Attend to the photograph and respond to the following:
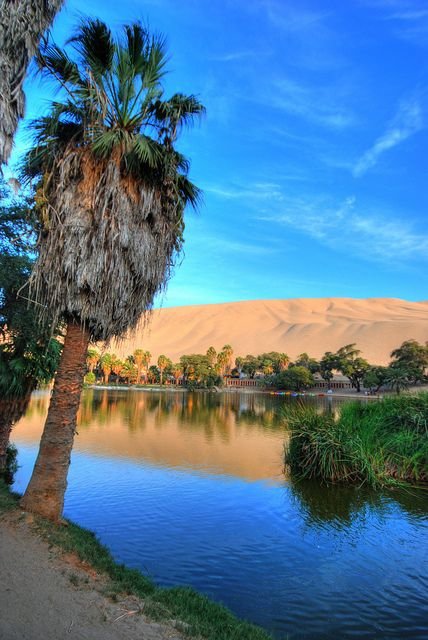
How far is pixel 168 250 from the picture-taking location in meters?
9.70

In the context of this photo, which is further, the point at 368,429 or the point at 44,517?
the point at 368,429

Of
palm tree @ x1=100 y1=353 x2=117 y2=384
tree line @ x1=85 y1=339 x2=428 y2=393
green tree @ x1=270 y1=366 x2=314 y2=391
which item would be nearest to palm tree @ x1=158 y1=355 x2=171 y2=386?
tree line @ x1=85 y1=339 x2=428 y2=393

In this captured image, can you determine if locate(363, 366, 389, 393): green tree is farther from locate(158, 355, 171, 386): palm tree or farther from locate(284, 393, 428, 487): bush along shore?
locate(284, 393, 428, 487): bush along shore

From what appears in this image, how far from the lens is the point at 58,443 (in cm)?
878

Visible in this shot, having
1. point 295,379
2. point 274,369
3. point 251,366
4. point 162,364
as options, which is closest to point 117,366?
A: point 162,364

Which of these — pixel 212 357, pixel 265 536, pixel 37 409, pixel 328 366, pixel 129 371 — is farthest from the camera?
pixel 129 371

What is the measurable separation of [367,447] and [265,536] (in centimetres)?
711

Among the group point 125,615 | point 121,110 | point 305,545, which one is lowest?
point 305,545

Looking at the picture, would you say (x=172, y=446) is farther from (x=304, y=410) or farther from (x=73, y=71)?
(x=73, y=71)

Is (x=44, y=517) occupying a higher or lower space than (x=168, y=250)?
lower

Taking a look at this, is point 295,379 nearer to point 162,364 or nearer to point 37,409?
point 162,364

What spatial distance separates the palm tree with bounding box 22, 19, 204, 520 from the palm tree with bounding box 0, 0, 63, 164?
8.27 feet

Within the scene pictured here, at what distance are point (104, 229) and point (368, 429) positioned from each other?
13.8 m

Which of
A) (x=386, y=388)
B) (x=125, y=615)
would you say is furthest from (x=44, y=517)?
(x=386, y=388)
